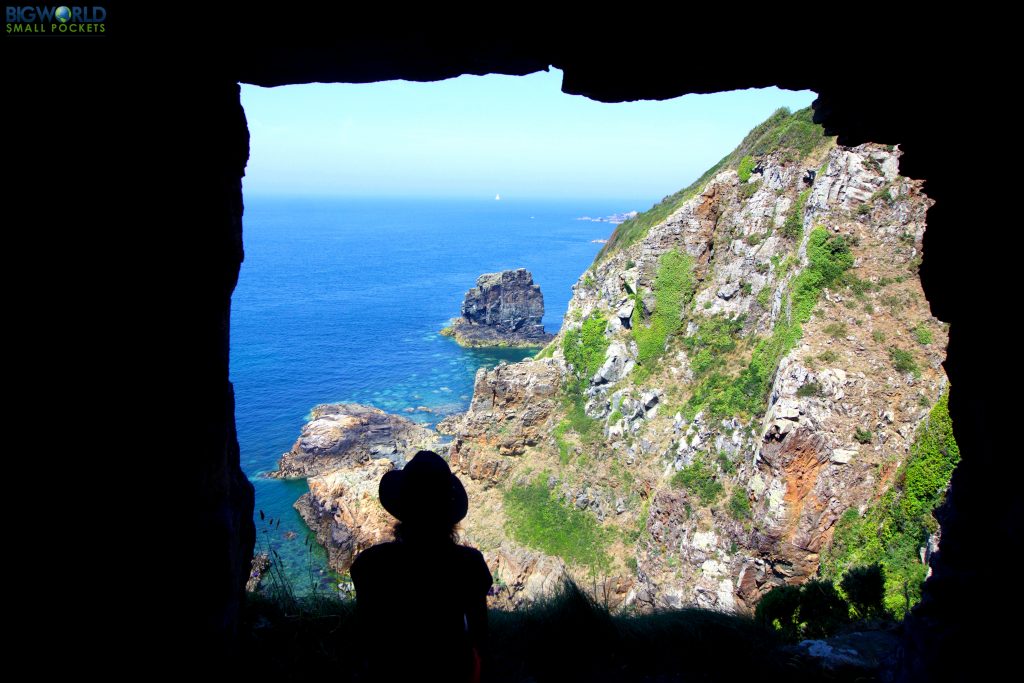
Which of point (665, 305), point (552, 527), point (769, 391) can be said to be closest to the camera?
point (769, 391)

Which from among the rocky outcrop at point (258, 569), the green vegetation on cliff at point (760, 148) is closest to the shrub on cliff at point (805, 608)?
the rocky outcrop at point (258, 569)

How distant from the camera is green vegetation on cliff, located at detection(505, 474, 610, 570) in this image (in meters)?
27.3

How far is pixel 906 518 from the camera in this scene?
656 inches

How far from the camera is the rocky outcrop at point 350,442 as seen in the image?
1833 inches

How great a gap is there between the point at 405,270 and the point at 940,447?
423 feet

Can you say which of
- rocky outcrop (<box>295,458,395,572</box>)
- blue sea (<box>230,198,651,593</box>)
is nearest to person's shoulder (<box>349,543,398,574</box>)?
blue sea (<box>230,198,651,593</box>)

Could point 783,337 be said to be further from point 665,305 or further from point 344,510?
point 344,510

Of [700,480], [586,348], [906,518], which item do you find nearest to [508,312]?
[586,348]

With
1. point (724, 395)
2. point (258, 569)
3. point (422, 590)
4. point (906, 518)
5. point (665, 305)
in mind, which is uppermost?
point (422, 590)

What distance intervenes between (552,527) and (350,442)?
2581 cm

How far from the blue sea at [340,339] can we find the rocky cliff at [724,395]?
12.7 meters

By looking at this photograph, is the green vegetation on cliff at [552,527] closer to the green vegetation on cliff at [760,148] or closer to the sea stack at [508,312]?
the green vegetation on cliff at [760,148]

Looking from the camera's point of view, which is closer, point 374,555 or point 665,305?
point 374,555

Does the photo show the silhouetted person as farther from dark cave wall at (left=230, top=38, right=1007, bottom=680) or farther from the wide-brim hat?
dark cave wall at (left=230, top=38, right=1007, bottom=680)
